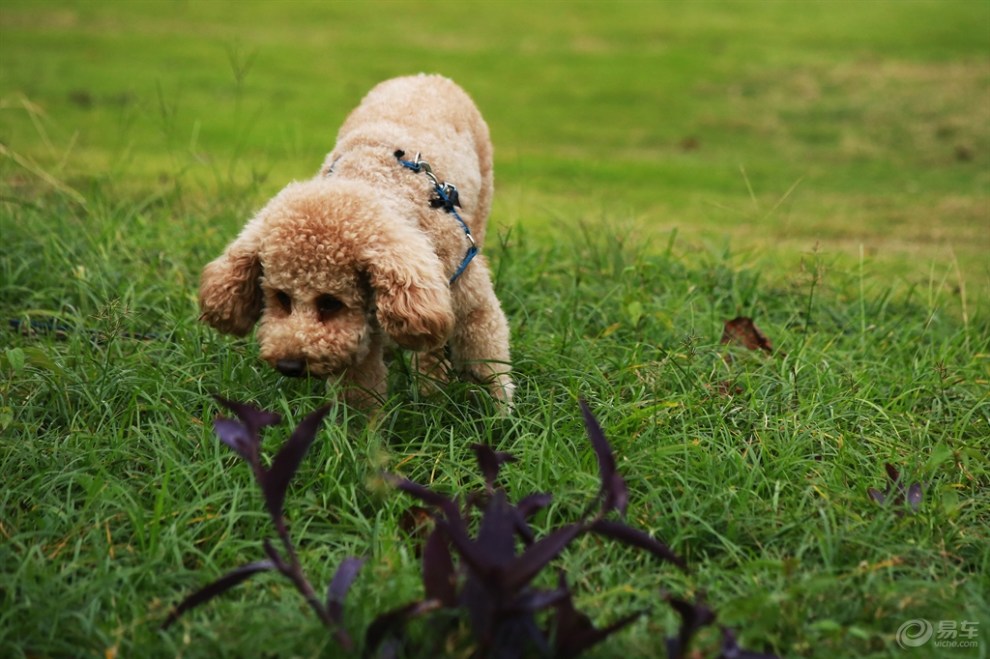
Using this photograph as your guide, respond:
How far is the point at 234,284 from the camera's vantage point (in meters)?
3.11

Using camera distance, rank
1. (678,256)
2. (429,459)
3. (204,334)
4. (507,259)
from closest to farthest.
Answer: (429,459) → (204,334) → (507,259) → (678,256)

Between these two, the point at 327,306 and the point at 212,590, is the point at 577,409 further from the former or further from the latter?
the point at 212,590

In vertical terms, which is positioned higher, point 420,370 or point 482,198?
point 482,198

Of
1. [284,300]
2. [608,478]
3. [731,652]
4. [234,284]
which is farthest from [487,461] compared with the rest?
[234,284]

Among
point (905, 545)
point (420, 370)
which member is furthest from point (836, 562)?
point (420, 370)

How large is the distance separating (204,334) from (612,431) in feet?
5.04

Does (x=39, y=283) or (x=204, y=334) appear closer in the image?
(x=204, y=334)

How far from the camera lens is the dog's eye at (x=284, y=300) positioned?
3.09 m

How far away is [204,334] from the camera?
141 inches

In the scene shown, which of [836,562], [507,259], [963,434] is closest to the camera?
[836,562]

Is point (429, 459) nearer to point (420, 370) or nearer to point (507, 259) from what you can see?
point (420, 370)

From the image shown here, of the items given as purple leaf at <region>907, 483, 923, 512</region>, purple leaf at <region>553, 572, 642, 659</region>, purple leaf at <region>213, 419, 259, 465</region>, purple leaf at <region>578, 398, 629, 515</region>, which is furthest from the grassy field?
purple leaf at <region>213, 419, 259, 465</region>

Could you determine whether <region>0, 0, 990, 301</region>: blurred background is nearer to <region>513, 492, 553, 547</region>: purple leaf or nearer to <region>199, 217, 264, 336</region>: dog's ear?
<region>199, 217, 264, 336</region>: dog's ear

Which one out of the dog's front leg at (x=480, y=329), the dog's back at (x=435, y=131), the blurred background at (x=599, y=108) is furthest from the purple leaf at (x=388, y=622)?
the blurred background at (x=599, y=108)
